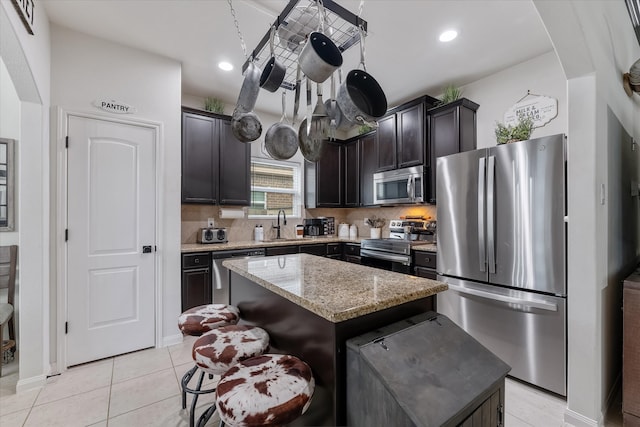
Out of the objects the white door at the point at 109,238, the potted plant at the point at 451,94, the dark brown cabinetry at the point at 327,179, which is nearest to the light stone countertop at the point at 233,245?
the white door at the point at 109,238

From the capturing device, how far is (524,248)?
2.18 meters

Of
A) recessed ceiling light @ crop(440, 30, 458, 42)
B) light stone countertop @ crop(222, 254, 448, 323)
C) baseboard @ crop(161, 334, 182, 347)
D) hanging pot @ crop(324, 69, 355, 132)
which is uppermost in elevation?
recessed ceiling light @ crop(440, 30, 458, 42)

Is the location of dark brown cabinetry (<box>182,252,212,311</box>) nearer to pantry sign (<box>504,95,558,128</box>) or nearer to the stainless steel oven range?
the stainless steel oven range

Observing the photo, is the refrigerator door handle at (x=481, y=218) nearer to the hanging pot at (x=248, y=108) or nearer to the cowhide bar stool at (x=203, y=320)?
the hanging pot at (x=248, y=108)

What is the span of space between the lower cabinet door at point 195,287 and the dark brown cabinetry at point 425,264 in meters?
2.27

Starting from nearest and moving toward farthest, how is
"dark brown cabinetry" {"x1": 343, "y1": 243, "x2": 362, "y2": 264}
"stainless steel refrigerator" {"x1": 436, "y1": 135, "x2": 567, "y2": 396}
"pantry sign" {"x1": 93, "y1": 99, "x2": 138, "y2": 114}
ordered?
"stainless steel refrigerator" {"x1": 436, "y1": 135, "x2": 567, "y2": 396} < "pantry sign" {"x1": 93, "y1": 99, "x2": 138, "y2": 114} < "dark brown cabinetry" {"x1": 343, "y1": 243, "x2": 362, "y2": 264}

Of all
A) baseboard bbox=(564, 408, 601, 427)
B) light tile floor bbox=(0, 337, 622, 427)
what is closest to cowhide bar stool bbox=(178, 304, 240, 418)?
light tile floor bbox=(0, 337, 622, 427)

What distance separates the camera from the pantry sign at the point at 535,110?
282 centimetres

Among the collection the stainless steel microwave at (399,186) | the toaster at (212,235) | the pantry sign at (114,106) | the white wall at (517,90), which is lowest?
the toaster at (212,235)

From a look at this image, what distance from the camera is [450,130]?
10.7 ft

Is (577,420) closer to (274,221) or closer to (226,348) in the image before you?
(226,348)

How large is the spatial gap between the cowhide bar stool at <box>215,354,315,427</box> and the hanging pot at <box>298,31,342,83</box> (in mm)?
1275

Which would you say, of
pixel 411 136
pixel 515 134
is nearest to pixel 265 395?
pixel 515 134

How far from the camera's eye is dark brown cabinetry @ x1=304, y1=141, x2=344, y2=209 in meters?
4.50
